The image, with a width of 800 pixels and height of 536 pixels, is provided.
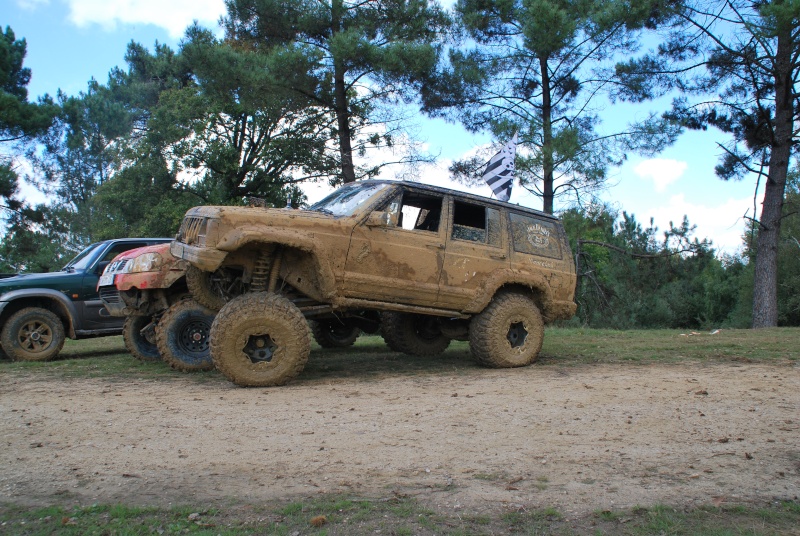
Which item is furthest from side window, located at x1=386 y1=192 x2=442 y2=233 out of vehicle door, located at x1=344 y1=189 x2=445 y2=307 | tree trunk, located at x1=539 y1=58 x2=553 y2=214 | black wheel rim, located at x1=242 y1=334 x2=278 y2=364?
tree trunk, located at x1=539 y1=58 x2=553 y2=214

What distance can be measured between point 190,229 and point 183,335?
1.61m

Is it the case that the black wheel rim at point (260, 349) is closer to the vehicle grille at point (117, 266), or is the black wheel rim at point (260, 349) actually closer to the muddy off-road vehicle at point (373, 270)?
the muddy off-road vehicle at point (373, 270)

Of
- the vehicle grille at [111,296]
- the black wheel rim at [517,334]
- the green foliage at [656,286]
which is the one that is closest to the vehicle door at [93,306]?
the vehicle grille at [111,296]

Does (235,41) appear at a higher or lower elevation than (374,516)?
higher

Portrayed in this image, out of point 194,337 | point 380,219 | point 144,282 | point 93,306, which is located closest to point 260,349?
point 194,337

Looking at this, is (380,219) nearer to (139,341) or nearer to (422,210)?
(422,210)

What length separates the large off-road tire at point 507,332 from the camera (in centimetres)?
838

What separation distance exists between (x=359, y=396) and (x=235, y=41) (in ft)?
49.8

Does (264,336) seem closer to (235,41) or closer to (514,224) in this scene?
(514,224)

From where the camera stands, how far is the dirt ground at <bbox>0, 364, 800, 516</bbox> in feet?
12.9

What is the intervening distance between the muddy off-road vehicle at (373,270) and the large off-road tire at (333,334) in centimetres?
155

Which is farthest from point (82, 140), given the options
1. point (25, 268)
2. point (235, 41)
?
point (235, 41)

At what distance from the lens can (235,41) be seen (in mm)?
19094

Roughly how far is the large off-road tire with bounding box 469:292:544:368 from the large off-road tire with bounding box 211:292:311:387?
235cm
